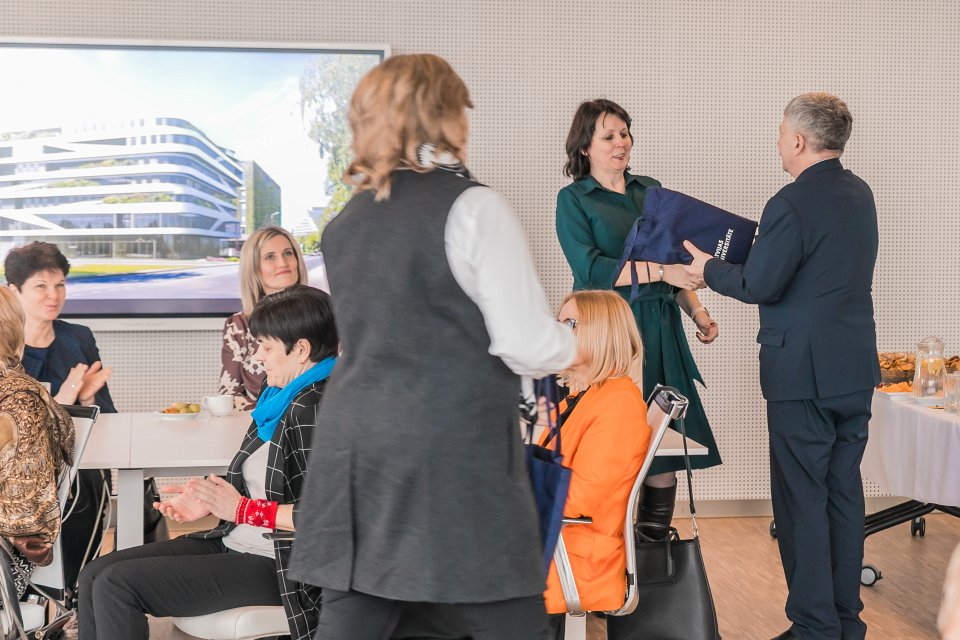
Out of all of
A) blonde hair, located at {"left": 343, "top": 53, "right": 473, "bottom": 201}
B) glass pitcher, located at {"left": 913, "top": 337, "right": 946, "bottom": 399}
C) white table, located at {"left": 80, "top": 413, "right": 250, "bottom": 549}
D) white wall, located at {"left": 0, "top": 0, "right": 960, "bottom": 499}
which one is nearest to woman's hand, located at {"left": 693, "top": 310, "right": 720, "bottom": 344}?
glass pitcher, located at {"left": 913, "top": 337, "right": 946, "bottom": 399}

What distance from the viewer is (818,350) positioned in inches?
121

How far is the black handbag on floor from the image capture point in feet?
8.41

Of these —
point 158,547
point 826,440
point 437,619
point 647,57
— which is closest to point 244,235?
point 647,57

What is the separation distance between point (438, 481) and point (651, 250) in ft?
6.46

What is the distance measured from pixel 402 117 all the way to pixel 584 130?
2.11 meters

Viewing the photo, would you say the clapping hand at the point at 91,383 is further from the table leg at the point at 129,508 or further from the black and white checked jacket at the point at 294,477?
the black and white checked jacket at the point at 294,477

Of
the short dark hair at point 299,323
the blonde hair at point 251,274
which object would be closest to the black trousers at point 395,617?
the short dark hair at point 299,323

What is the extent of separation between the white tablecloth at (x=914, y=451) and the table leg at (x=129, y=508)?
2510mm

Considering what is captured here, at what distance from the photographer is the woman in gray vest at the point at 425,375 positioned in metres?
1.55

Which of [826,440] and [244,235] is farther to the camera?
[244,235]

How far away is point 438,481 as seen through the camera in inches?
61.3

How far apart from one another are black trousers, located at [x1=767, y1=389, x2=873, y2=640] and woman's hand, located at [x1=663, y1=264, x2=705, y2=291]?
48 centimetres

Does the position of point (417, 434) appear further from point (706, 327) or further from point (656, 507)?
point (706, 327)

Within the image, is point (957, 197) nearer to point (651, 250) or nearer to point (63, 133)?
point (651, 250)
